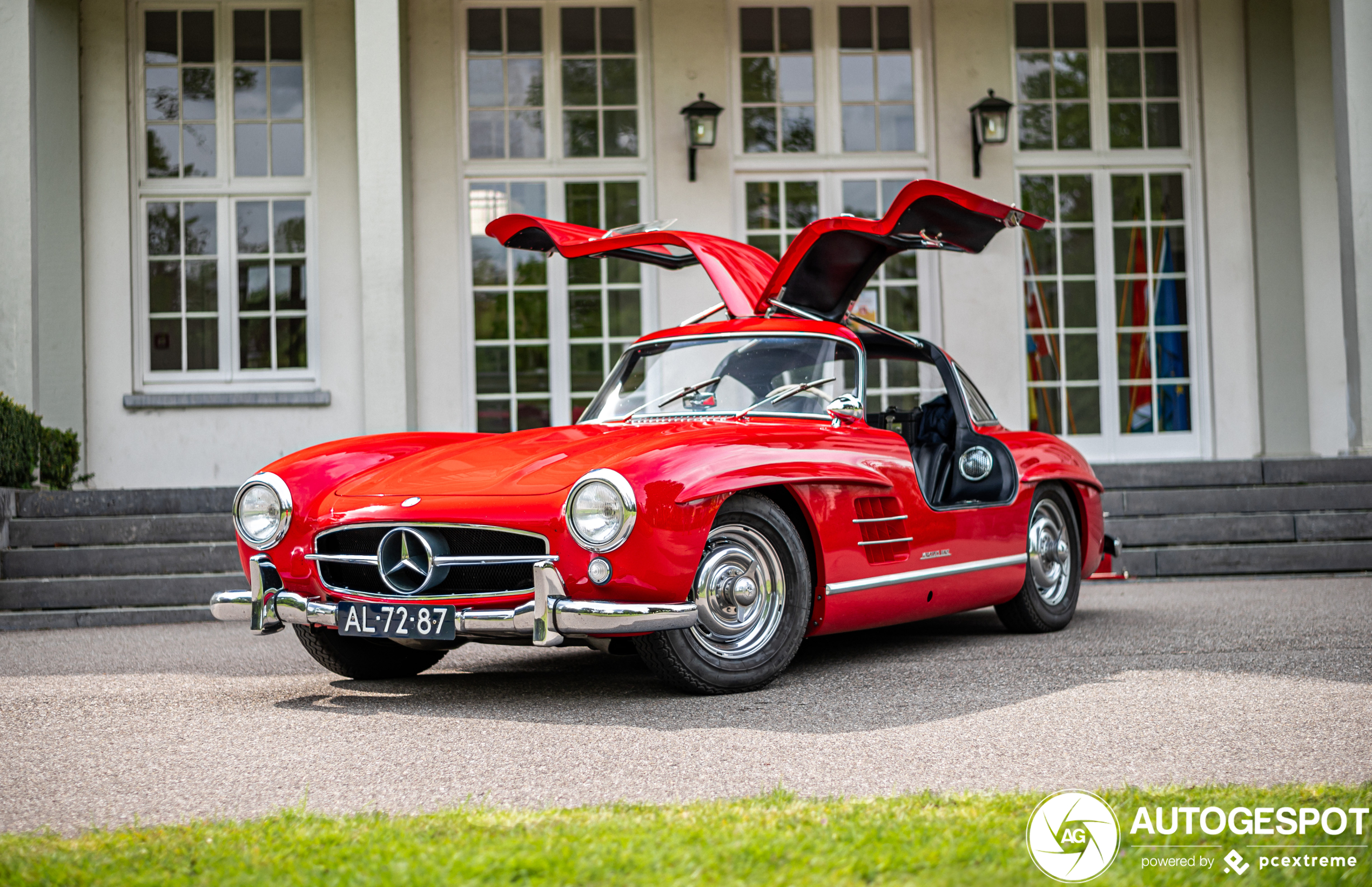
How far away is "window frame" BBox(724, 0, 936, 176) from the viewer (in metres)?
12.0

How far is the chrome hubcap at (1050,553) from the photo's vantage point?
636 centimetres

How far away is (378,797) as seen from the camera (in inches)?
127

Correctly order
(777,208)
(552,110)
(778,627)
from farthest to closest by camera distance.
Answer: (777,208)
(552,110)
(778,627)

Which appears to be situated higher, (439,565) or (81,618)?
(439,565)

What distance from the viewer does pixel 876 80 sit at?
12.2 m

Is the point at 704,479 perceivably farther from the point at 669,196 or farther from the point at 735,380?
the point at 669,196

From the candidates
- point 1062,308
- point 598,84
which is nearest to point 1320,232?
point 1062,308

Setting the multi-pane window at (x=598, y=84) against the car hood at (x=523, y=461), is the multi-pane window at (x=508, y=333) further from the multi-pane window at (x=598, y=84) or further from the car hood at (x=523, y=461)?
the car hood at (x=523, y=461)

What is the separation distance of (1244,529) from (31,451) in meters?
8.62

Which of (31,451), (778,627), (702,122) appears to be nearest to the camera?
(778,627)

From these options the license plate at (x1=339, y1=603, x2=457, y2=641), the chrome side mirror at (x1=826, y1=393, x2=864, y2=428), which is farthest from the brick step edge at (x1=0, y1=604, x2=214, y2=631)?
the chrome side mirror at (x1=826, y1=393, x2=864, y2=428)

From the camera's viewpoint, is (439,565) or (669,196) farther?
(669,196)

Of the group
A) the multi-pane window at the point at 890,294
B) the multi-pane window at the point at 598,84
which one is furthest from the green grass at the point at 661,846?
the multi-pane window at the point at 598,84

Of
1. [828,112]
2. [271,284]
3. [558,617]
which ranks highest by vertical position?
[828,112]
